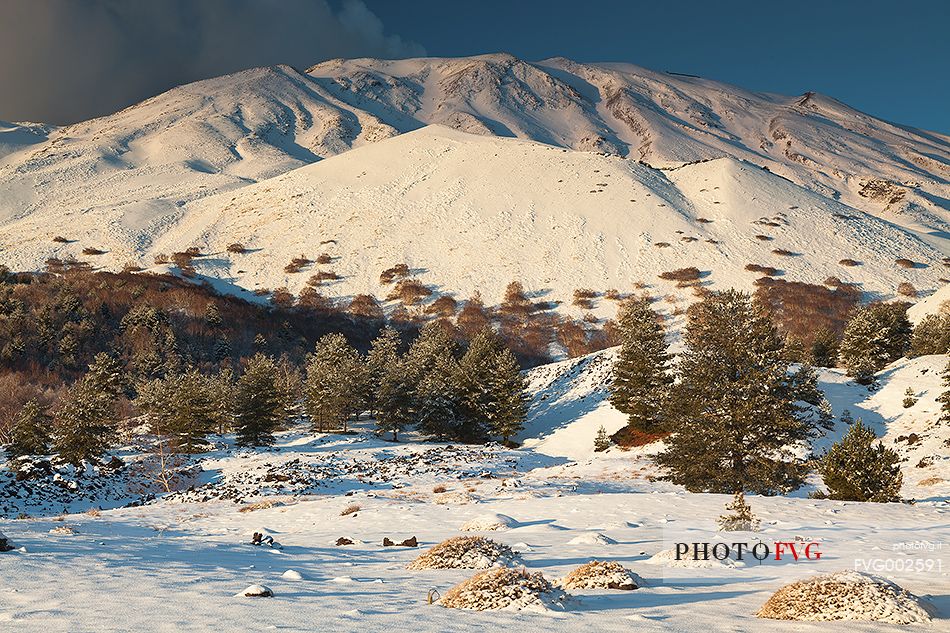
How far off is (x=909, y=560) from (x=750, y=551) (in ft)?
7.84

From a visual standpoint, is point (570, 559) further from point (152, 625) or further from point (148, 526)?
point (148, 526)

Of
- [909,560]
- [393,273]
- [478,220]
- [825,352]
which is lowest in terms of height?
[909,560]

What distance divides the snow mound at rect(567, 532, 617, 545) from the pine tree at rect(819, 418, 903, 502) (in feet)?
39.7

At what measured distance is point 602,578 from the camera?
7574mm

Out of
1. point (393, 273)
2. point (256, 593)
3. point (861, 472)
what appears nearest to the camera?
point (256, 593)

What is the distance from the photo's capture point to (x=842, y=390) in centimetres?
3678

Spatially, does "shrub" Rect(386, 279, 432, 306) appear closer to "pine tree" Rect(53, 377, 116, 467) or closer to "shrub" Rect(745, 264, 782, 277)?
"shrub" Rect(745, 264, 782, 277)

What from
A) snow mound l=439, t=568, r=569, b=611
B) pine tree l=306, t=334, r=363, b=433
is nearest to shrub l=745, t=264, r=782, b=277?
pine tree l=306, t=334, r=363, b=433

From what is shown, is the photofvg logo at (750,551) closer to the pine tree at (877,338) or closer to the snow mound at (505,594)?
the snow mound at (505,594)

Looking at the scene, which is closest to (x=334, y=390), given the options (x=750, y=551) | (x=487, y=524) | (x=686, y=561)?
(x=487, y=524)

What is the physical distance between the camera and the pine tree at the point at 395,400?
144ft

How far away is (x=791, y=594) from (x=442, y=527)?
403 inches

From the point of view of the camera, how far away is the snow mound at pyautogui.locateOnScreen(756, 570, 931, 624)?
18.6 ft

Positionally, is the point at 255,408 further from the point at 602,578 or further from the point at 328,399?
the point at 602,578
